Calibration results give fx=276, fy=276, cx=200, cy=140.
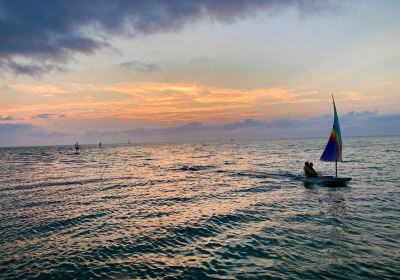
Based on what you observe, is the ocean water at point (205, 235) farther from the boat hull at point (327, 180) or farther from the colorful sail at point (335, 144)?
the colorful sail at point (335, 144)

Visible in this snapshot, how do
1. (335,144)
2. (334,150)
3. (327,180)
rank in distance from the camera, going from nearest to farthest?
(327,180) < (335,144) < (334,150)

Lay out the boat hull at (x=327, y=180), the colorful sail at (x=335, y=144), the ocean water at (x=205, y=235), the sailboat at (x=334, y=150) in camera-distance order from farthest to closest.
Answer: the colorful sail at (x=335, y=144), the sailboat at (x=334, y=150), the boat hull at (x=327, y=180), the ocean water at (x=205, y=235)

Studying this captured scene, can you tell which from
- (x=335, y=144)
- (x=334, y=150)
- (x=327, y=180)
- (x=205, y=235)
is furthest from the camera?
(x=334, y=150)

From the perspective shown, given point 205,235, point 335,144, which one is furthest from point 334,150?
point 205,235

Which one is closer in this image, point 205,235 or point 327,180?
point 205,235

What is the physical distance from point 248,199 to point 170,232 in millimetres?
10797

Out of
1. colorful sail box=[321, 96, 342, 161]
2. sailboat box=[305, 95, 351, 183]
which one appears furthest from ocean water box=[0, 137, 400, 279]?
colorful sail box=[321, 96, 342, 161]

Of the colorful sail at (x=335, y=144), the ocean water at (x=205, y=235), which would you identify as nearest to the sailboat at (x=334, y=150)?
the colorful sail at (x=335, y=144)

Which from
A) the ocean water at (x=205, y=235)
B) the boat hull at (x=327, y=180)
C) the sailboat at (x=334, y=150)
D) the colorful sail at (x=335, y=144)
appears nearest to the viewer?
the ocean water at (x=205, y=235)

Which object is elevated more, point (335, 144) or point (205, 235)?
point (335, 144)

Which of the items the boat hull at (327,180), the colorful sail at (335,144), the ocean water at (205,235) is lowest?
the ocean water at (205,235)

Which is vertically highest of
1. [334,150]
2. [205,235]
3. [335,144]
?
[335,144]

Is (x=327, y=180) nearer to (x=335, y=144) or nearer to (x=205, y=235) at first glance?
(x=335, y=144)

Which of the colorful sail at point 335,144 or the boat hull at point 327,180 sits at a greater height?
the colorful sail at point 335,144
